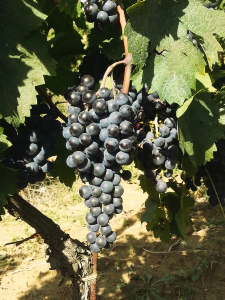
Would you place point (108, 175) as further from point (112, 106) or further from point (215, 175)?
point (215, 175)

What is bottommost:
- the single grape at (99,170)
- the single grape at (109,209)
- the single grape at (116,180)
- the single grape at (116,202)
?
the single grape at (109,209)

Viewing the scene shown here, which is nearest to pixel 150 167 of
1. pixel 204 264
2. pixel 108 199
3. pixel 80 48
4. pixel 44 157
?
pixel 108 199

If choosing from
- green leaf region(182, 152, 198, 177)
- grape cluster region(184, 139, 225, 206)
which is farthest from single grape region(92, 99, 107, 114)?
grape cluster region(184, 139, 225, 206)

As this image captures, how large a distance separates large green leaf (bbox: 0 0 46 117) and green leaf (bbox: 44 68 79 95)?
441 millimetres

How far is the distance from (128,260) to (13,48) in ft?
8.54

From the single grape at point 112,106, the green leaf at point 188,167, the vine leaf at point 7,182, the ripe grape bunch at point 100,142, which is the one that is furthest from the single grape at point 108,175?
the green leaf at point 188,167

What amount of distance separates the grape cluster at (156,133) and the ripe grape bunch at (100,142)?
22 cm

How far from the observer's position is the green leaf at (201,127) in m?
1.30

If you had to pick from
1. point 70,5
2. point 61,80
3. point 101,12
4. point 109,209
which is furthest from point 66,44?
point 109,209

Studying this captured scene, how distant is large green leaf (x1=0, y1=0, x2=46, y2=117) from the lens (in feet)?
3.78

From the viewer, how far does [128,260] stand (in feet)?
10.8

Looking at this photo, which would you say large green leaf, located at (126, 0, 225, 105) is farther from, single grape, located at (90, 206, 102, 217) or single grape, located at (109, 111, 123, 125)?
single grape, located at (90, 206, 102, 217)

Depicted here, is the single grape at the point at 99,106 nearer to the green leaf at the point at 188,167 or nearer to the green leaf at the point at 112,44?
the green leaf at the point at 112,44

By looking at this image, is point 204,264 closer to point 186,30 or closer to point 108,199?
point 108,199
